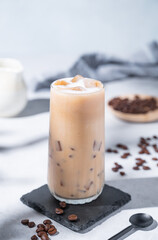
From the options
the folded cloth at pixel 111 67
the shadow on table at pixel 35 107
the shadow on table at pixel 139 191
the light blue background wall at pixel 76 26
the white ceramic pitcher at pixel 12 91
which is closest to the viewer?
the shadow on table at pixel 139 191

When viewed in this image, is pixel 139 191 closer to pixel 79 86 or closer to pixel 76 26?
pixel 79 86

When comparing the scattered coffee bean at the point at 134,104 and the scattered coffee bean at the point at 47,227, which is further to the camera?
the scattered coffee bean at the point at 134,104

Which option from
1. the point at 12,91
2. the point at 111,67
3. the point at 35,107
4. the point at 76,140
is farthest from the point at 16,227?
the point at 111,67

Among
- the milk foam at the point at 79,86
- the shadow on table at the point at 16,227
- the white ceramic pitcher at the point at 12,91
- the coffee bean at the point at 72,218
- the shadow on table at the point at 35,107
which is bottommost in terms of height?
the shadow on table at the point at 16,227

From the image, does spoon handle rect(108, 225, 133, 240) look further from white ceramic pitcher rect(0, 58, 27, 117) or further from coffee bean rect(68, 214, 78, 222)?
white ceramic pitcher rect(0, 58, 27, 117)

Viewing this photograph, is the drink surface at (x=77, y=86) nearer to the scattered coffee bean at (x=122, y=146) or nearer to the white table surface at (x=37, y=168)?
the white table surface at (x=37, y=168)

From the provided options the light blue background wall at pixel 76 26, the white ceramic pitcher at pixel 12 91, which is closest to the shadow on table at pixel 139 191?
the white ceramic pitcher at pixel 12 91
